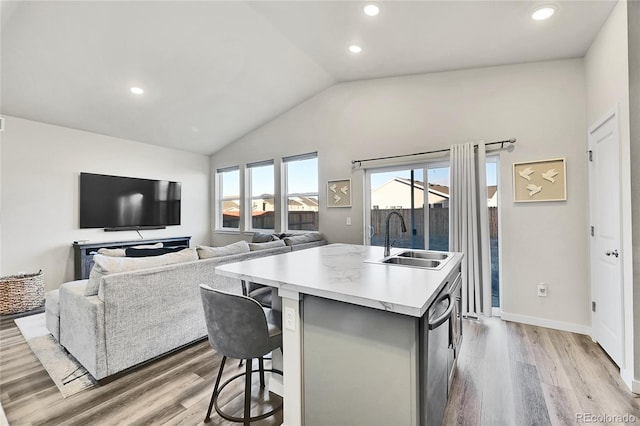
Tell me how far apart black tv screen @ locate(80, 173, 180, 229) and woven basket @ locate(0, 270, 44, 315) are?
3.39 feet

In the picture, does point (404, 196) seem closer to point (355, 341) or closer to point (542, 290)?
point (542, 290)

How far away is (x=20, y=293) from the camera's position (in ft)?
11.6

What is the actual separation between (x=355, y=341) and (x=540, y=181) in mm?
3054

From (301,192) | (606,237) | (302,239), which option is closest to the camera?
(606,237)

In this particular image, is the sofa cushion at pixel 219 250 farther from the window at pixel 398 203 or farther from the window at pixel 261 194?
the window at pixel 261 194

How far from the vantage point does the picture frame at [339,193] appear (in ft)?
14.4

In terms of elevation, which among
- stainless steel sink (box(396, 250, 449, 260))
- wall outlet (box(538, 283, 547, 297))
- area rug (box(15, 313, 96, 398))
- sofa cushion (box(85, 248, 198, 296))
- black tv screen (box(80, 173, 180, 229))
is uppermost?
black tv screen (box(80, 173, 180, 229))

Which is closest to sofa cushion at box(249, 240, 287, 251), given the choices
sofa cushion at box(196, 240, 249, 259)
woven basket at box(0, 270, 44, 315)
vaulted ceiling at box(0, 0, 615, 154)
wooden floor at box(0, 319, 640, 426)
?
sofa cushion at box(196, 240, 249, 259)

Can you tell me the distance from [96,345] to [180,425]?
0.91m

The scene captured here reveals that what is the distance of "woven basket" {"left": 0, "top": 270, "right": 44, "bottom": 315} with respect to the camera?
11.3ft

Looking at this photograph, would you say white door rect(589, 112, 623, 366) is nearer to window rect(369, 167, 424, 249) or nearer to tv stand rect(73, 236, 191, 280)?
window rect(369, 167, 424, 249)

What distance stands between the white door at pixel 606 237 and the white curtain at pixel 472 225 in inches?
35.4

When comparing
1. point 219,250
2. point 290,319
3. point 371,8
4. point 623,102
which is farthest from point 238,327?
point 623,102

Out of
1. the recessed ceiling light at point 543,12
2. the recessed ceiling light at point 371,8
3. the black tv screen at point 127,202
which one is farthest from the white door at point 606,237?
the black tv screen at point 127,202
